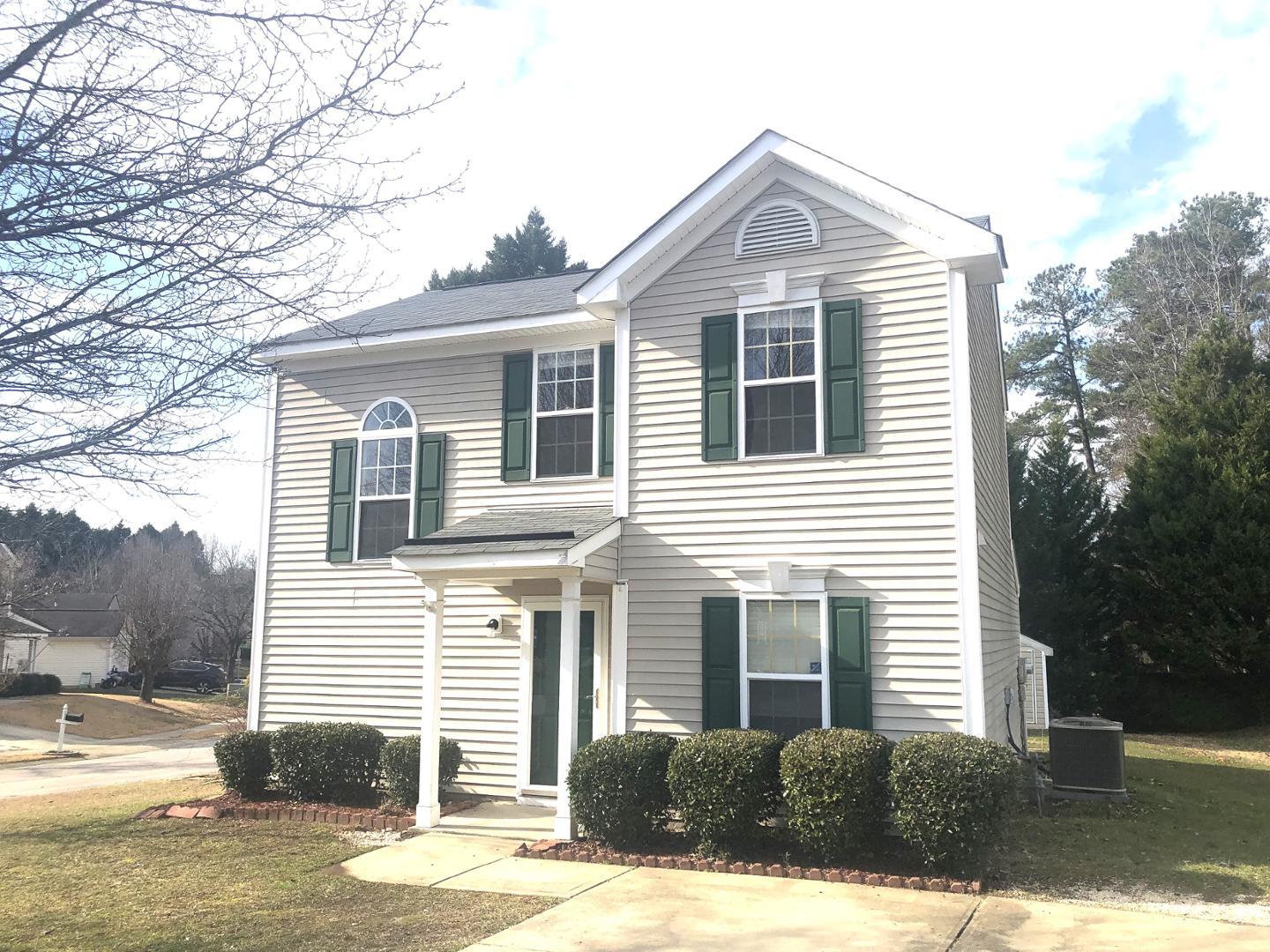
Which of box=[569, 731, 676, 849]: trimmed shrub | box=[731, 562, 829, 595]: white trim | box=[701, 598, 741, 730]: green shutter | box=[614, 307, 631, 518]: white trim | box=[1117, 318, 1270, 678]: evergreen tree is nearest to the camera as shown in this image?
box=[569, 731, 676, 849]: trimmed shrub

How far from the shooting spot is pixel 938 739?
7.82 metres

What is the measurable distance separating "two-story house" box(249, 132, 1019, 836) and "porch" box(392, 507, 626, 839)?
0.11 ft

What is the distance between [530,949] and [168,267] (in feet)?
15.1

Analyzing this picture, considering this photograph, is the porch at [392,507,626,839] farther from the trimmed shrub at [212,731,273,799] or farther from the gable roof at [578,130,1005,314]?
the gable roof at [578,130,1005,314]

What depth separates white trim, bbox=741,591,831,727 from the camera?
29.6 feet

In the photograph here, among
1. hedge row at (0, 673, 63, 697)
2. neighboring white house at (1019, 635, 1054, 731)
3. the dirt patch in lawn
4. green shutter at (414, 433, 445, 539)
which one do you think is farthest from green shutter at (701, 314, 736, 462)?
hedge row at (0, 673, 63, 697)

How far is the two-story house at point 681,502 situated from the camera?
29.6 ft

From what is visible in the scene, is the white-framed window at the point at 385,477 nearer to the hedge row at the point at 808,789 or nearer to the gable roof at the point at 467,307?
the gable roof at the point at 467,307

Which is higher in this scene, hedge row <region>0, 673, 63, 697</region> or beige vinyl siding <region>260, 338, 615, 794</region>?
beige vinyl siding <region>260, 338, 615, 794</region>

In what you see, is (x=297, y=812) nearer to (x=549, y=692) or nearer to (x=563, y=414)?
(x=549, y=692)

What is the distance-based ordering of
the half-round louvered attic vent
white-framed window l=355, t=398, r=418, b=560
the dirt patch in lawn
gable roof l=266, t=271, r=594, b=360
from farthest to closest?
the dirt patch in lawn
white-framed window l=355, t=398, r=418, b=560
gable roof l=266, t=271, r=594, b=360
the half-round louvered attic vent

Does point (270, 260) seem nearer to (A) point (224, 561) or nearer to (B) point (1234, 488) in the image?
(B) point (1234, 488)

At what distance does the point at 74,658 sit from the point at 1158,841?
4635 centimetres

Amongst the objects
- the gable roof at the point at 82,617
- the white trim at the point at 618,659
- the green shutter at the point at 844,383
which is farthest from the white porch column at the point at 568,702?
the gable roof at the point at 82,617
